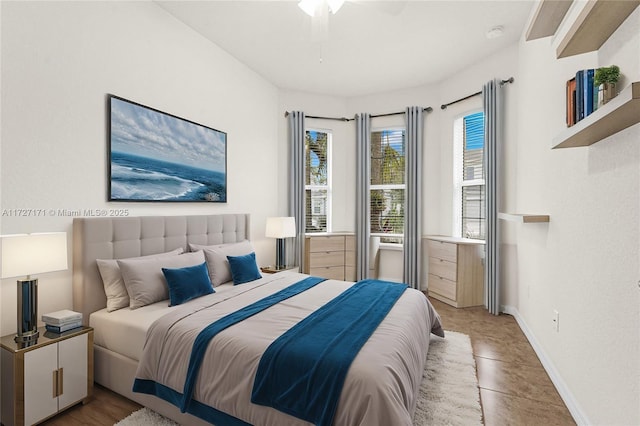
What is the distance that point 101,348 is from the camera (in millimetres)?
2146

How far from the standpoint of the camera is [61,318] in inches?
76.9

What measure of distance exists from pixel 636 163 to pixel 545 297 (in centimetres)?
157

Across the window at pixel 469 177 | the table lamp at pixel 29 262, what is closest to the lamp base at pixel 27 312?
the table lamp at pixel 29 262

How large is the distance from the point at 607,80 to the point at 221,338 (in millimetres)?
2265

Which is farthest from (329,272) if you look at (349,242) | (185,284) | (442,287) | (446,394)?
(446,394)

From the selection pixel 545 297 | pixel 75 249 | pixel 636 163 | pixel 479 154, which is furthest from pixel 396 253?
pixel 75 249

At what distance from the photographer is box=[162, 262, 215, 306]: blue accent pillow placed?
2.33 m

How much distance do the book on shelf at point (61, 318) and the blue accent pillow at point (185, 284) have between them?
555mm

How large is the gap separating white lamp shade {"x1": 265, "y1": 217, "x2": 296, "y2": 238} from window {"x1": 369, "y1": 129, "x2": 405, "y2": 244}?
1.54 meters

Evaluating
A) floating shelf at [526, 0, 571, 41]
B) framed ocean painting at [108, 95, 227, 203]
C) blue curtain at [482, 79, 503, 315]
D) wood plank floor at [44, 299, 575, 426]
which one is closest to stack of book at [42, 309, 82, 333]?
wood plank floor at [44, 299, 575, 426]

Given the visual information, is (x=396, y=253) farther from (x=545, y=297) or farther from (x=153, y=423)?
(x=153, y=423)

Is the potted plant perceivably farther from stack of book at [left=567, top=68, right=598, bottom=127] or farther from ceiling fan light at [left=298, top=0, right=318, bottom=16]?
ceiling fan light at [left=298, top=0, right=318, bottom=16]

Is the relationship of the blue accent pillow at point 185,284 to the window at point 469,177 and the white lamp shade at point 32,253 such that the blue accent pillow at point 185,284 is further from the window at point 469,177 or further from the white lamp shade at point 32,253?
the window at point 469,177

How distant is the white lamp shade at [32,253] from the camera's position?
1666mm
